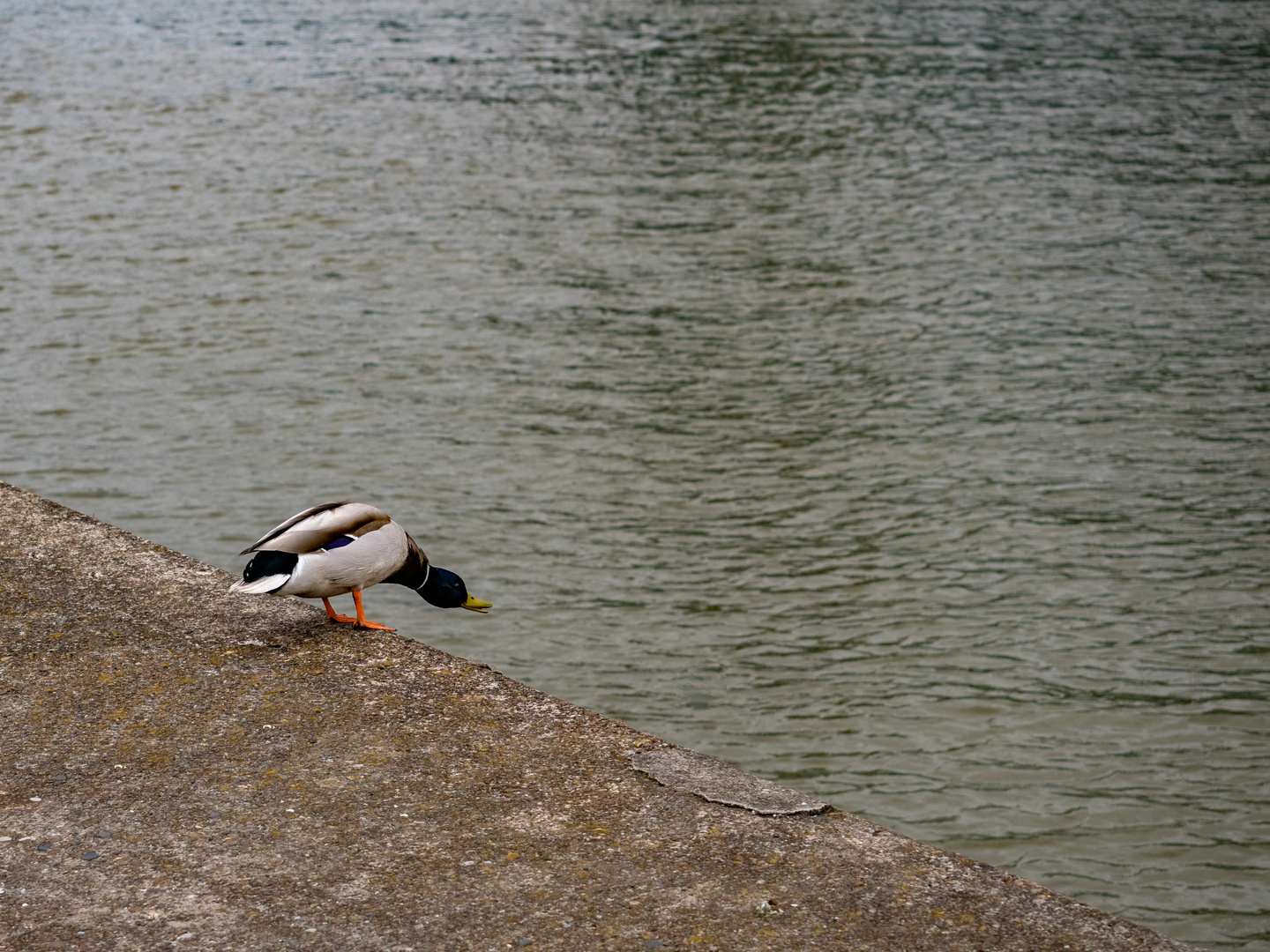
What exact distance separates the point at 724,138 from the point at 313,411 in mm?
12951

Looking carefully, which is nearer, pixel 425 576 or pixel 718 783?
pixel 718 783

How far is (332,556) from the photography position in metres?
4.20

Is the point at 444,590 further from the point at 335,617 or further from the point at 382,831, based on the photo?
the point at 382,831

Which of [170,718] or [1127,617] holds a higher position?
[170,718]

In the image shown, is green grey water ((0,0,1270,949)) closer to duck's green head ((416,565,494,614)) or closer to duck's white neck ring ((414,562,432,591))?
duck's green head ((416,565,494,614))

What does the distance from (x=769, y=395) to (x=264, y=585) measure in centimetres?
953

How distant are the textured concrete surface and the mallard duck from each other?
221mm

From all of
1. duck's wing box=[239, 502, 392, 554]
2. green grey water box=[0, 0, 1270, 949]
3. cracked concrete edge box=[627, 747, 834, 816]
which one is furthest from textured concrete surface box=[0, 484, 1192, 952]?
green grey water box=[0, 0, 1270, 949]

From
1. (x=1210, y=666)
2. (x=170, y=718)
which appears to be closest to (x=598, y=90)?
(x=1210, y=666)

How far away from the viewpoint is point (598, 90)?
89.3 ft

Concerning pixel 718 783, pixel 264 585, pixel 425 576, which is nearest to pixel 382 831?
pixel 718 783

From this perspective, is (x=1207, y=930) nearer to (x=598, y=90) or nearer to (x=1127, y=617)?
(x=1127, y=617)

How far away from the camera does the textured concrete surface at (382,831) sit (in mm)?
3061

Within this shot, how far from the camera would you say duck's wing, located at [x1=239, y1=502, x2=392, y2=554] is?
4.18m
